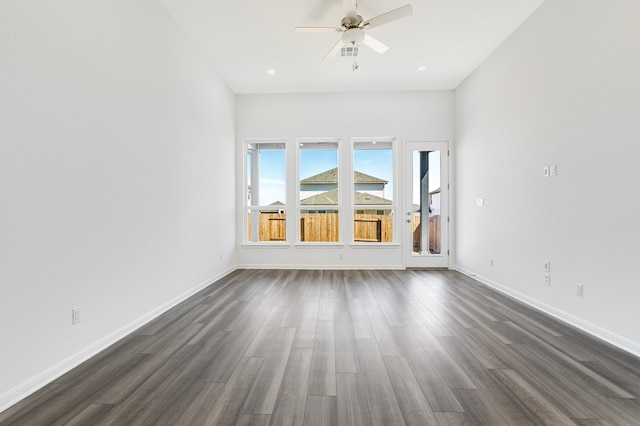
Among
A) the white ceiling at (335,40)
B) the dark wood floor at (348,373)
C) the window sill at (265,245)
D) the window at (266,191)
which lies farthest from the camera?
the window at (266,191)

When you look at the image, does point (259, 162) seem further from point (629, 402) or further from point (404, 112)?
point (629, 402)

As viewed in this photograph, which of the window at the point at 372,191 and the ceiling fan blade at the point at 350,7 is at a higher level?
the ceiling fan blade at the point at 350,7

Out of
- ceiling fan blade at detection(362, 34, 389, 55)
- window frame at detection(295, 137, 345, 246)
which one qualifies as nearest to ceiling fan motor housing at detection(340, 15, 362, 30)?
ceiling fan blade at detection(362, 34, 389, 55)

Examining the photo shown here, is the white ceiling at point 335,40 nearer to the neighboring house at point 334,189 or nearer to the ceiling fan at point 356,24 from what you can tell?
the ceiling fan at point 356,24

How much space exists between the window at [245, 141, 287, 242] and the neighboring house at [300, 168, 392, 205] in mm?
485

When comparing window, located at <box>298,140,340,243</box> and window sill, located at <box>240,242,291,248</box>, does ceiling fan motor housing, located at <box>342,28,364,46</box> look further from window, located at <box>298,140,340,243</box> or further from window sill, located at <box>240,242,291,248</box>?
window sill, located at <box>240,242,291,248</box>

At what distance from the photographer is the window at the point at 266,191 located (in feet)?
18.6

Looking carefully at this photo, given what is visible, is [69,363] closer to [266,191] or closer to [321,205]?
[266,191]

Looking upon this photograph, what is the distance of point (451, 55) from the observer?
13.7 feet

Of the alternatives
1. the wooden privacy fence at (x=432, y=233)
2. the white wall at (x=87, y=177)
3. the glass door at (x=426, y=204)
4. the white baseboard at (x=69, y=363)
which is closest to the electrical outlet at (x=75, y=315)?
the white wall at (x=87, y=177)

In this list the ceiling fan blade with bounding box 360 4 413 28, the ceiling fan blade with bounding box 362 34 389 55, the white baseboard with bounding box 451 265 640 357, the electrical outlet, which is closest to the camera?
the electrical outlet

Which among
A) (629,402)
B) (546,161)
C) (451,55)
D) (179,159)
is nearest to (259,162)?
(179,159)

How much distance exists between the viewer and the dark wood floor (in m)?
1.51

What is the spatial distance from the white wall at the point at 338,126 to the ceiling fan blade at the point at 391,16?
2457 mm
